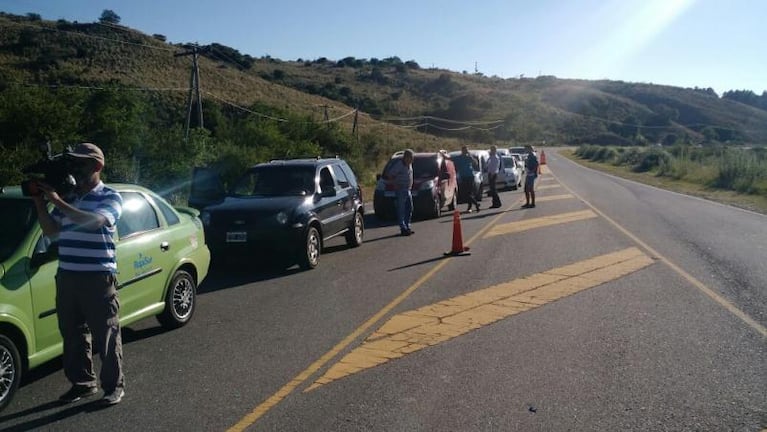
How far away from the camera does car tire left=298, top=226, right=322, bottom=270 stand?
10.8 meters

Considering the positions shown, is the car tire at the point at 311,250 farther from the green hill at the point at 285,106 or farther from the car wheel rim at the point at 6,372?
the green hill at the point at 285,106

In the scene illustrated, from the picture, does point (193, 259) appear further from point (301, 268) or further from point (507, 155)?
point (507, 155)

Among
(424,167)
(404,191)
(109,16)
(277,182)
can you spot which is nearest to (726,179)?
(424,167)

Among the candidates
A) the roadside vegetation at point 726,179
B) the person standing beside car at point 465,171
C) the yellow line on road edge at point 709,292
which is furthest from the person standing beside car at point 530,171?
the roadside vegetation at point 726,179

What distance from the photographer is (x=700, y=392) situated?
5.25 m

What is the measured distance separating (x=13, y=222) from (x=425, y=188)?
13.3 metres

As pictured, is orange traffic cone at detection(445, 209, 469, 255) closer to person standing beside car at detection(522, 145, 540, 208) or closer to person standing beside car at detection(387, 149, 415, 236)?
person standing beside car at detection(387, 149, 415, 236)

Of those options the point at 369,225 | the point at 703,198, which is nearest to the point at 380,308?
the point at 369,225

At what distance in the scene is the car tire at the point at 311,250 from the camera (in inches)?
424

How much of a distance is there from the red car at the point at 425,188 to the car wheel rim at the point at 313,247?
613cm

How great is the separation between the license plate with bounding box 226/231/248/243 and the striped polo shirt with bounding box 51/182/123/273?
215 inches

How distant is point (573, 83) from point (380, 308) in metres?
201

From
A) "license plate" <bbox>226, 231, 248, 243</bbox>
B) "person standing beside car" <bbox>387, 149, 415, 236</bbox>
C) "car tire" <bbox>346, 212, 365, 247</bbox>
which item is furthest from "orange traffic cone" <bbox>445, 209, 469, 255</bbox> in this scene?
"license plate" <bbox>226, 231, 248, 243</bbox>

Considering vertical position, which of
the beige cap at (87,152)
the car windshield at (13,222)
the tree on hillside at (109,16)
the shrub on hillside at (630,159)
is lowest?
the shrub on hillside at (630,159)
